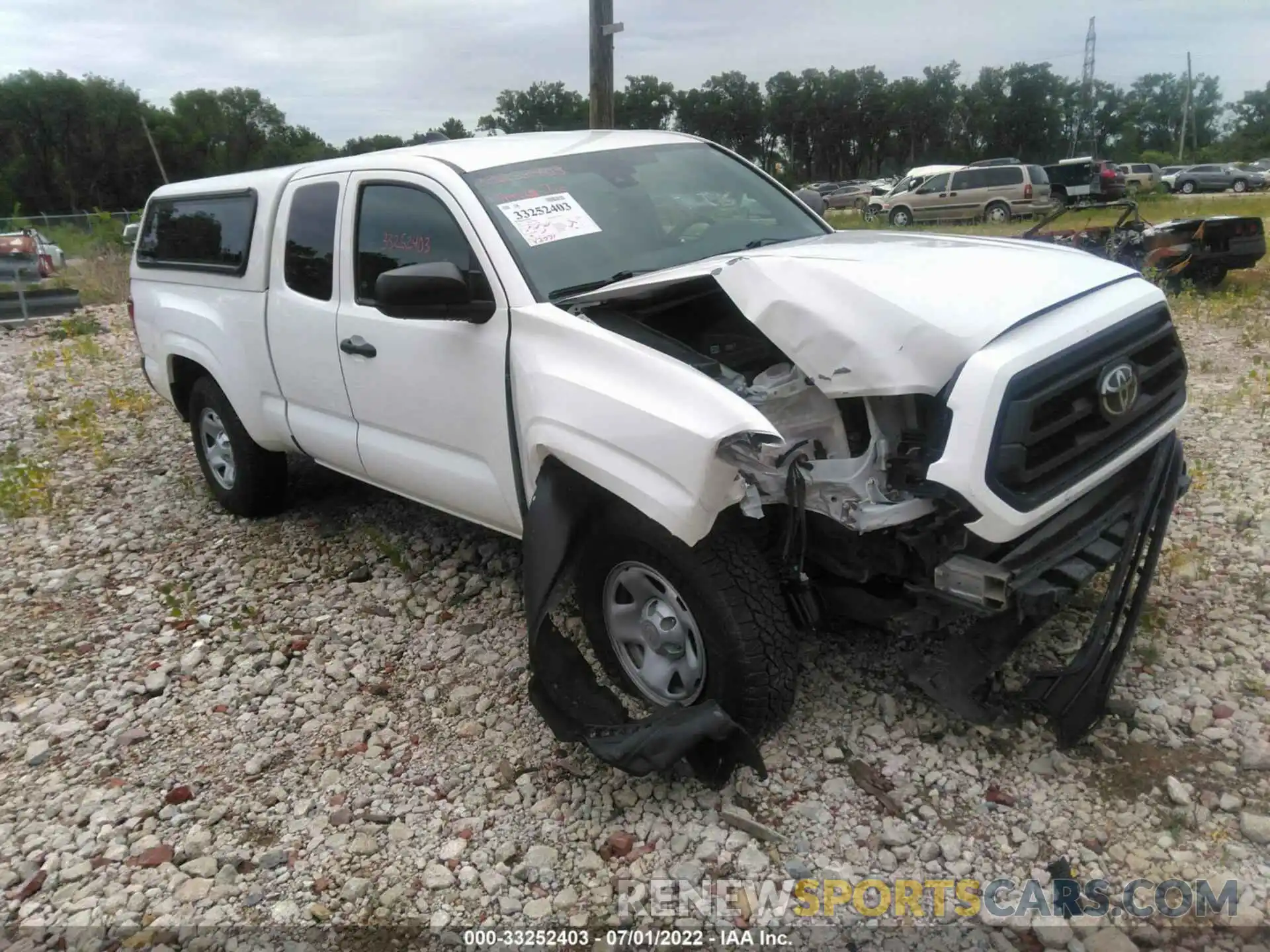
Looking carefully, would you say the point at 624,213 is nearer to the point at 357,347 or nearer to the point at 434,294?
the point at 434,294

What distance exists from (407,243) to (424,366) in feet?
1.87

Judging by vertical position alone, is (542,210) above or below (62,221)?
below

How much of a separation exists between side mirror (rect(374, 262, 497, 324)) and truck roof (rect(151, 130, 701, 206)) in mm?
700

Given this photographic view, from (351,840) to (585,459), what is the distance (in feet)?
4.70

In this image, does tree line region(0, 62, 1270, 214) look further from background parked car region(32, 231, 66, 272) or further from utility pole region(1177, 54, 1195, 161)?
background parked car region(32, 231, 66, 272)

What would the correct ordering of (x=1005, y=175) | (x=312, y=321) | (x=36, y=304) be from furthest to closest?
(x=1005, y=175)
(x=36, y=304)
(x=312, y=321)

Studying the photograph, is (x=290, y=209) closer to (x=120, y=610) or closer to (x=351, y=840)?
(x=120, y=610)

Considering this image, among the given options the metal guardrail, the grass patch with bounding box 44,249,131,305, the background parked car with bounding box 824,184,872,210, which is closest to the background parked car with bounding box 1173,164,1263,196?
the background parked car with bounding box 824,184,872,210

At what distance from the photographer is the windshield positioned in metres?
3.47

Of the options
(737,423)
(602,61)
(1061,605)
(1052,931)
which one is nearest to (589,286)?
(737,423)

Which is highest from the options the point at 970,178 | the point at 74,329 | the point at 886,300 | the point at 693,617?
the point at 970,178

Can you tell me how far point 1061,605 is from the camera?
9.22 ft

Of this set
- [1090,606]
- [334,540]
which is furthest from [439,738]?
[1090,606]

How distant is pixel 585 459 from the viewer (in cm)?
291
